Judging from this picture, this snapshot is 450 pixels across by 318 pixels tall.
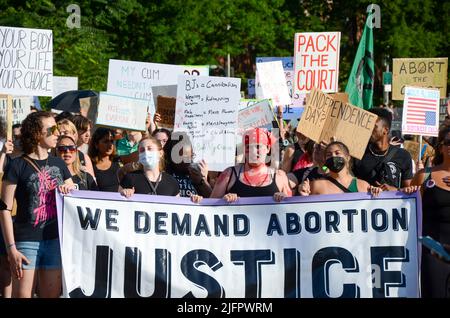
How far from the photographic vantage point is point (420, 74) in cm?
1602

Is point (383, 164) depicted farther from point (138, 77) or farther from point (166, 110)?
point (138, 77)

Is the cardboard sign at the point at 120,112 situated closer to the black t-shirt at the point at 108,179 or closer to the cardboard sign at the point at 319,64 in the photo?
the black t-shirt at the point at 108,179

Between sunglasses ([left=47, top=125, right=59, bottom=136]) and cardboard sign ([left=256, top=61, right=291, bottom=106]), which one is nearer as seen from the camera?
sunglasses ([left=47, top=125, right=59, bottom=136])

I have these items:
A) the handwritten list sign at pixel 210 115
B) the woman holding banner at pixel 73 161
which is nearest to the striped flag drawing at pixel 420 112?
the handwritten list sign at pixel 210 115

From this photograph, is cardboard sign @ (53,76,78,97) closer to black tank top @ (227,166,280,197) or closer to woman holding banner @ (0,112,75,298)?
black tank top @ (227,166,280,197)

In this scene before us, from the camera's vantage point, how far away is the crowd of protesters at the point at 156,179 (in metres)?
8.38

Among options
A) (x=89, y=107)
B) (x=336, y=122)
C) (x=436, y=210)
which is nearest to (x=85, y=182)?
(x=336, y=122)

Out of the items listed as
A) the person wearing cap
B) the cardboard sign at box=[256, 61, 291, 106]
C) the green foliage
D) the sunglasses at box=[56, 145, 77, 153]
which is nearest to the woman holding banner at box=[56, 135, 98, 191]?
the sunglasses at box=[56, 145, 77, 153]

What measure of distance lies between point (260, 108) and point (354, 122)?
5.31 feet

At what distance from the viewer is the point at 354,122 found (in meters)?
10.4

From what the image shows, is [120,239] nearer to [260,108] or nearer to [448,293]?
[448,293]

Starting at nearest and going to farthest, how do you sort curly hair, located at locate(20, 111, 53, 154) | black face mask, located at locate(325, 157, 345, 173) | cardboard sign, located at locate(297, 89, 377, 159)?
curly hair, located at locate(20, 111, 53, 154) → black face mask, located at locate(325, 157, 345, 173) → cardboard sign, located at locate(297, 89, 377, 159)

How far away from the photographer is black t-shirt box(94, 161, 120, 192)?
33.6 feet

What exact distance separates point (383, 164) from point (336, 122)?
1035 mm
